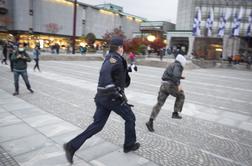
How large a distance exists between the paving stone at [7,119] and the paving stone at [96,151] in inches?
88.9

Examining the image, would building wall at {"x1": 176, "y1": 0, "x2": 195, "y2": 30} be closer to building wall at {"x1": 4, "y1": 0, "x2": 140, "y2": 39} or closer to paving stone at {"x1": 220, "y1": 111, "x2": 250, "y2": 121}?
building wall at {"x1": 4, "y1": 0, "x2": 140, "y2": 39}

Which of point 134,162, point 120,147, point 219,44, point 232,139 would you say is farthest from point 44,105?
point 219,44

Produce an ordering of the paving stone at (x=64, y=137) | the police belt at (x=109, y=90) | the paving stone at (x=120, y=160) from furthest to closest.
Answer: the paving stone at (x=64, y=137) < the paving stone at (x=120, y=160) < the police belt at (x=109, y=90)

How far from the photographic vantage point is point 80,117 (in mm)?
6074

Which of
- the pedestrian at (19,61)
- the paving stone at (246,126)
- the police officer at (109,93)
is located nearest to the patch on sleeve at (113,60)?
the police officer at (109,93)

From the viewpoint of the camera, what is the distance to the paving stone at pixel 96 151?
13.1 feet

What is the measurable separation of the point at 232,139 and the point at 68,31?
6662cm

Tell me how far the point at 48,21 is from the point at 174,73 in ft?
206

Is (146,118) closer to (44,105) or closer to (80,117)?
(80,117)

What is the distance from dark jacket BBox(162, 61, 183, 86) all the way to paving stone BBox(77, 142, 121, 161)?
86.9 inches

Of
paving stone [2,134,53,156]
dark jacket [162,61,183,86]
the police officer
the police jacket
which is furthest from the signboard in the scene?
the police jacket

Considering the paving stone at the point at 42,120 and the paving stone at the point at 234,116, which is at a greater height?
the paving stone at the point at 42,120

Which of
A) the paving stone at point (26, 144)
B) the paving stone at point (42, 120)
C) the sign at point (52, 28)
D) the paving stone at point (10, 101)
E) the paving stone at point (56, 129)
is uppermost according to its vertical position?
the sign at point (52, 28)

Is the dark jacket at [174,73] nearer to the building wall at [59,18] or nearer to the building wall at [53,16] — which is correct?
the building wall at [59,18]
